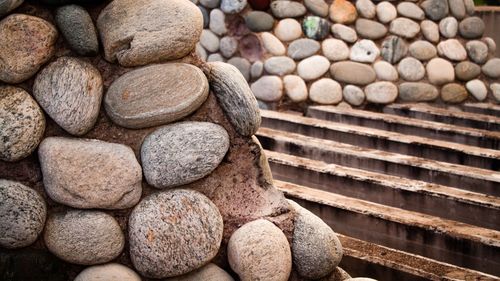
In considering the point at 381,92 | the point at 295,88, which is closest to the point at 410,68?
the point at 381,92

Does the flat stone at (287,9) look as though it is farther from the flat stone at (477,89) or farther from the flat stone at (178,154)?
the flat stone at (178,154)

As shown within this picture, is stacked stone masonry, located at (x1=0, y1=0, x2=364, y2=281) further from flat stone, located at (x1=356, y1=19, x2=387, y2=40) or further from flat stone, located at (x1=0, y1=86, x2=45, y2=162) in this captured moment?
flat stone, located at (x1=356, y1=19, x2=387, y2=40)

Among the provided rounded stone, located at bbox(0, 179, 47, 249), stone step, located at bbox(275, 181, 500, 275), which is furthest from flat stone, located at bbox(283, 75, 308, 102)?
rounded stone, located at bbox(0, 179, 47, 249)

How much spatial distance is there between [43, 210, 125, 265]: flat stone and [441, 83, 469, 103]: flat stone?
366 centimetres

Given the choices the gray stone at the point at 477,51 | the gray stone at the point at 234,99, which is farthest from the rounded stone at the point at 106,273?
the gray stone at the point at 477,51

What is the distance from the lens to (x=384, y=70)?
14.8ft

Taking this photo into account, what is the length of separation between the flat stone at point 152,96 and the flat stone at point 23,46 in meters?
0.20

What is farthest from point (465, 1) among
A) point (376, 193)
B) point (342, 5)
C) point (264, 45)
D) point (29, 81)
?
point (29, 81)

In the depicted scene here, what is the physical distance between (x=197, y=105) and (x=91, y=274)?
1.78 ft

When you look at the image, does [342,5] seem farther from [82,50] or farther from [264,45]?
[82,50]

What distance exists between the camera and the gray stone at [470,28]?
4707 millimetres

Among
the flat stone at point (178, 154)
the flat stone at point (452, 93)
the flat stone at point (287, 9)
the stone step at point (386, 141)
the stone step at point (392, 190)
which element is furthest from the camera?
the flat stone at point (452, 93)

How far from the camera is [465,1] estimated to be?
15.6 ft

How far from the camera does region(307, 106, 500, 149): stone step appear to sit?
378cm
